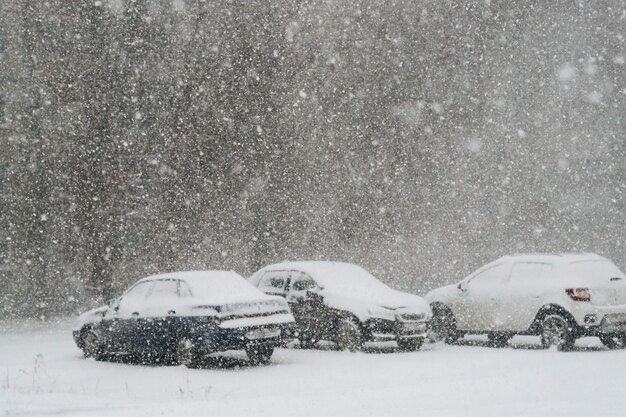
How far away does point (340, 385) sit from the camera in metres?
9.62

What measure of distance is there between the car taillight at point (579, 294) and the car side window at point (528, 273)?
2.32ft

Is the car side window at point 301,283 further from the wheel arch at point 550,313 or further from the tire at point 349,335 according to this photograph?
the wheel arch at point 550,313

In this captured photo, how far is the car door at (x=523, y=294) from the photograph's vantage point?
43.3 feet

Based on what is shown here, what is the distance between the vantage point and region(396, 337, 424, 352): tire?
13610mm

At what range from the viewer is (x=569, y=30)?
26.7m

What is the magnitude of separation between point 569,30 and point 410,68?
613 cm

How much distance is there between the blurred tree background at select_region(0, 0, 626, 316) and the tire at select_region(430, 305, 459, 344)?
9035 mm

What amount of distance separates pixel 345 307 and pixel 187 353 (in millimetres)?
3093

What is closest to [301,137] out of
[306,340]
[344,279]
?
[344,279]

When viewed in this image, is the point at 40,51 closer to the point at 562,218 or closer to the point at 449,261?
the point at 449,261

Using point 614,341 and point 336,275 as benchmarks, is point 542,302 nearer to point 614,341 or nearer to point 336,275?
point 614,341

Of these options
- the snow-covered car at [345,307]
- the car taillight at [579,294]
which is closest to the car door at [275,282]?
the snow-covered car at [345,307]

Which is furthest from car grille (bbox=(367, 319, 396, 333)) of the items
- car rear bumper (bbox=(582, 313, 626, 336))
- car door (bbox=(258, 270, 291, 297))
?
car rear bumper (bbox=(582, 313, 626, 336))

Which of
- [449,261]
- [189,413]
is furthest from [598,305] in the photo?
[449,261]
